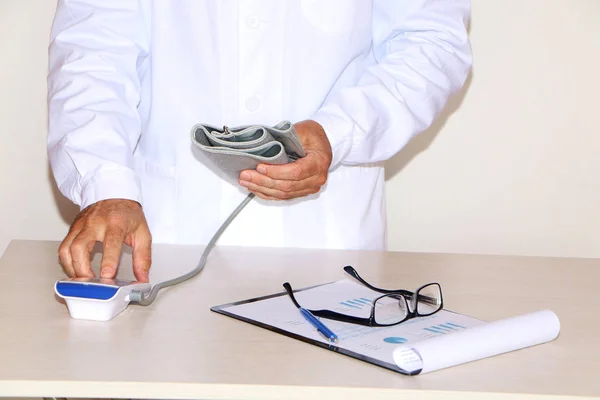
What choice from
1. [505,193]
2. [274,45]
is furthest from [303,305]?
[505,193]

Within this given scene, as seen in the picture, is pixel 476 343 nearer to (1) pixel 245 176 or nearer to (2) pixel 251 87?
(1) pixel 245 176

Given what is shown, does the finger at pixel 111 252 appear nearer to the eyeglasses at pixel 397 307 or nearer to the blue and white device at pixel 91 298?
the blue and white device at pixel 91 298

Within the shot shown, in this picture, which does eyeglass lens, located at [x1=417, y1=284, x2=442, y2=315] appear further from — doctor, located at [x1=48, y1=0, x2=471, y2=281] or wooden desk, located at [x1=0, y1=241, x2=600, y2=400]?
doctor, located at [x1=48, y1=0, x2=471, y2=281]

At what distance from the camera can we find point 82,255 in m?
1.08

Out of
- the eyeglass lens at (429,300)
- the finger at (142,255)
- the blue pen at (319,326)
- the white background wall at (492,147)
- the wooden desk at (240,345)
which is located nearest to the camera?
the wooden desk at (240,345)

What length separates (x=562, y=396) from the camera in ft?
2.47

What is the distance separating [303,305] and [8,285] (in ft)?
1.30

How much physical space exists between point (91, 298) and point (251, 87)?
68 cm

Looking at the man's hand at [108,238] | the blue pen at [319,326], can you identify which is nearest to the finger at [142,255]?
the man's hand at [108,238]

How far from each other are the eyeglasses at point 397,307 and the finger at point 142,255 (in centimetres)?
22

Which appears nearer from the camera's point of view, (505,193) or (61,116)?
(61,116)

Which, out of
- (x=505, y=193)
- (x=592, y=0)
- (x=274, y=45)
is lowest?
(x=505, y=193)

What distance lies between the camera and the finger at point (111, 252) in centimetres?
106

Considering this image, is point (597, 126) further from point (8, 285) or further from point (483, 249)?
point (8, 285)
